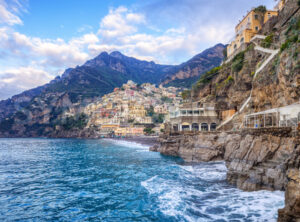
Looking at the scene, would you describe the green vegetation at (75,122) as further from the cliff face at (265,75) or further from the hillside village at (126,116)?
the cliff face at (265,75)

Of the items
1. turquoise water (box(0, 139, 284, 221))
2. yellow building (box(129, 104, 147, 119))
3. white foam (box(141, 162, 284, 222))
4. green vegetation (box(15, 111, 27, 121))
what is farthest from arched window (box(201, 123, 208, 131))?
green vegetation (box(15, 111, 27, 121))

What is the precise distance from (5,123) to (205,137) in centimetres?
16364

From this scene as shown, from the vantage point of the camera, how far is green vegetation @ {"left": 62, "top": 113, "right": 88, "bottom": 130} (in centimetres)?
12975

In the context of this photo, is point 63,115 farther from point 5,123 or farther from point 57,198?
point 57,198

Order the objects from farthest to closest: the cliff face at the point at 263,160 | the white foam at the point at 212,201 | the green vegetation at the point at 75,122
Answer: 1. the green vegetation at the point at 75,122
2. the cliff face at the point at 263,160
3. the white foam at the point at 212,201

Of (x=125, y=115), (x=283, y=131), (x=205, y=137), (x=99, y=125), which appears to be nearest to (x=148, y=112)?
(x=125, y=115)

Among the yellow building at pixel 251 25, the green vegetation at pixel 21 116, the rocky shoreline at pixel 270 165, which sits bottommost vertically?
the rocky shoreline at pixel 270 165

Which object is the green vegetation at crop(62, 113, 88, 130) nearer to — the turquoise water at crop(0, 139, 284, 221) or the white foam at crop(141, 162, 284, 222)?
the turquoise water at crop(0, 139, 284, 221)

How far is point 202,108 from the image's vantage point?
1522 inches

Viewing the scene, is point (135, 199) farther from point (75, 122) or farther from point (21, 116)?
point (21, 116)

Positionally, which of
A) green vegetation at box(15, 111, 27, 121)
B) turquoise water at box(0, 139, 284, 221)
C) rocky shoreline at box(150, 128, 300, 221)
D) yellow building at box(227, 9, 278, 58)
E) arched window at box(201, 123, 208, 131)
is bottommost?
turquoise water at box(0, 139, 284, 221)

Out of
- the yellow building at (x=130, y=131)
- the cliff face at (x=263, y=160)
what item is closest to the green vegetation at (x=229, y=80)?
the cliff face at (x=263, y=160)

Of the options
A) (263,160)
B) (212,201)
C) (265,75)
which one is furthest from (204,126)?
(212,201)

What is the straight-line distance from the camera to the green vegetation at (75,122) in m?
130
